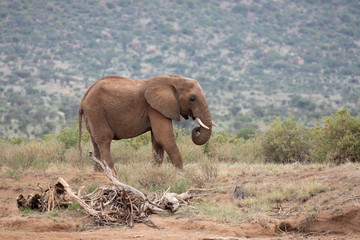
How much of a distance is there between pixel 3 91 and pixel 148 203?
4903 cm

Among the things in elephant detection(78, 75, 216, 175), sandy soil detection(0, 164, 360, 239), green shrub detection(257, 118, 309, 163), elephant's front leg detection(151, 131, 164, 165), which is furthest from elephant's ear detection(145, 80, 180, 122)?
green shrub detection(257, 118, 309, 163)

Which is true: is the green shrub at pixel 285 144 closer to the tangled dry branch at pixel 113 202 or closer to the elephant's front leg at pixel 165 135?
the elephant's front leg at pixel 165 135

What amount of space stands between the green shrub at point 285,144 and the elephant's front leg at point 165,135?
3.79 metres

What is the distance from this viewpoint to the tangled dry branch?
865 centimetres

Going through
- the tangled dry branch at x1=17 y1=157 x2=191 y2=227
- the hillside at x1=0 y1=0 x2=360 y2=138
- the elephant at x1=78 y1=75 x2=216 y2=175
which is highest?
the elephant at x1=78 y1=75 x2=216 y2=175

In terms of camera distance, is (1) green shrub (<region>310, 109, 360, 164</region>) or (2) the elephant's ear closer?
(2) the elephant's ear

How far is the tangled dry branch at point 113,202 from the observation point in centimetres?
865

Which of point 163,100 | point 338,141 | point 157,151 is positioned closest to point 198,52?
point 338,141

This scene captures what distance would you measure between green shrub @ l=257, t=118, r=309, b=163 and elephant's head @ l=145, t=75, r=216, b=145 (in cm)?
333

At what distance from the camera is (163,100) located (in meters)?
12.1

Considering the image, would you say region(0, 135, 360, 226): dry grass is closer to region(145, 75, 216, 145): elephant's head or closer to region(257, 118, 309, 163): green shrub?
region(257, 118, 309, 163): green shrub

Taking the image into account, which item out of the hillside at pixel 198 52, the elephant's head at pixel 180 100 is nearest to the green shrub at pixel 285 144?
the elephant's head at pixel 180 100

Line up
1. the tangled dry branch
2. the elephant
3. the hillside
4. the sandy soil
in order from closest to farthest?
the sandy soil → the tangled dry branch → the elephant → the hillside

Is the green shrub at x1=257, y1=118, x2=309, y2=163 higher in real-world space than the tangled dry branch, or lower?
lower
